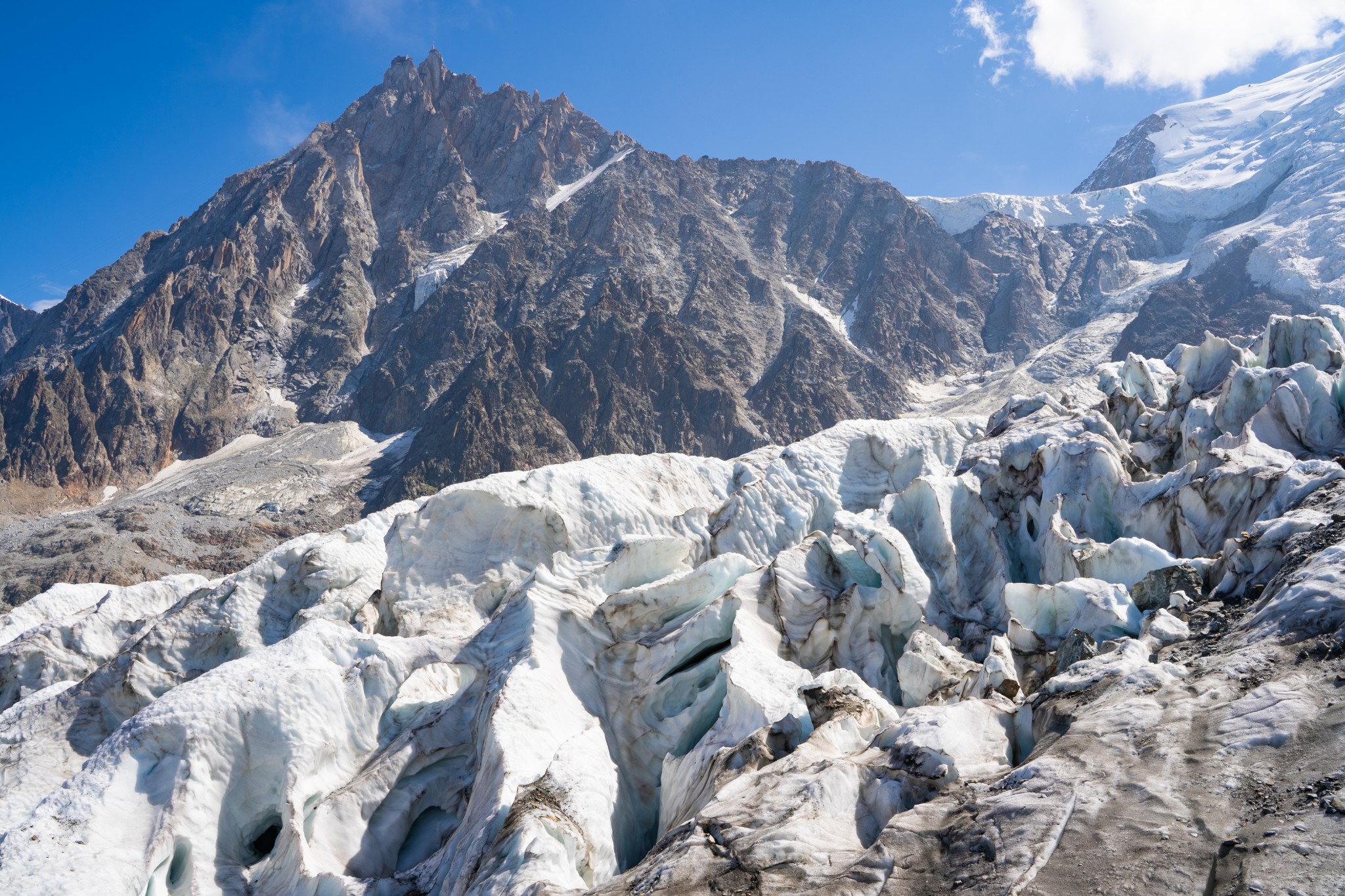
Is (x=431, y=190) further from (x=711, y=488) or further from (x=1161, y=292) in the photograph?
(x=711, y=488)

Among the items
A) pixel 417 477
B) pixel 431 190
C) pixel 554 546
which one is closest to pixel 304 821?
pixel 554 546

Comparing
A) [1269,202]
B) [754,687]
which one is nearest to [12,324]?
[754,687]

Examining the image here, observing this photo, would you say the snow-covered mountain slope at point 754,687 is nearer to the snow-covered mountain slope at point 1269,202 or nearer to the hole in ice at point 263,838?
the hole in ice at point 263,838

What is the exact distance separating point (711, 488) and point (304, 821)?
11914mm

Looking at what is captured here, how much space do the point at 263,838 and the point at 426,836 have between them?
2.27 m

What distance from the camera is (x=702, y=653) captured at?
1200 centimetres

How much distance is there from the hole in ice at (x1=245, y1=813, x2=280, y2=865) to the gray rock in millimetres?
11691

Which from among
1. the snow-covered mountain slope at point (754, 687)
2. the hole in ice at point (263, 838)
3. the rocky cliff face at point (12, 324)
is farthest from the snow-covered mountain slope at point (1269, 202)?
the rocky cliff face at point (12, 324)

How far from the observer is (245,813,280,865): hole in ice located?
409 inches

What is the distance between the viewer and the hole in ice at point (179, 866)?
31.1ft

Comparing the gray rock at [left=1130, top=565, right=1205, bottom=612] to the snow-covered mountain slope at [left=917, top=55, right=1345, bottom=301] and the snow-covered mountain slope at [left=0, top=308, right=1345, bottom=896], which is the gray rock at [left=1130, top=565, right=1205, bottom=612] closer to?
the snow-covered mountain slope at [left=0, top=308, right=1345, bottom=896]

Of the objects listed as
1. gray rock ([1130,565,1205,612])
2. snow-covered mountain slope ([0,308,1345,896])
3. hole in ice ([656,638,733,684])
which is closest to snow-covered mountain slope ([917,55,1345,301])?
snow-covered mountain slope ([0,308,1345,896])

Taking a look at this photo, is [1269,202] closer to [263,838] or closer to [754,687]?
[754,687]

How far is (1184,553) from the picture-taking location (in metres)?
13.4
